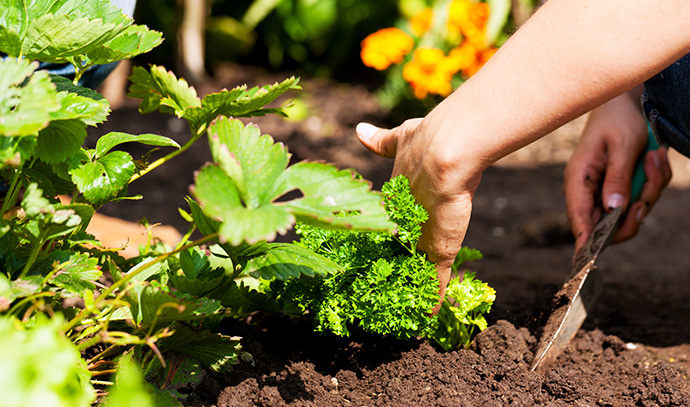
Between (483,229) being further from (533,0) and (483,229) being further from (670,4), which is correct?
(533,0)

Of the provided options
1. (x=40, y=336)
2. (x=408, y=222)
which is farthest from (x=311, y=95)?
(x=40, y=336)

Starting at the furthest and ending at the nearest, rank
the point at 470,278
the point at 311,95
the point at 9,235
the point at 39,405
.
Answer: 1. the point at 311,95
2. the point at 470,278
3. the point at 9,235
4. the point at 39,405

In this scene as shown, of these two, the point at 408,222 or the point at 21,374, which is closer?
the point at 21,374

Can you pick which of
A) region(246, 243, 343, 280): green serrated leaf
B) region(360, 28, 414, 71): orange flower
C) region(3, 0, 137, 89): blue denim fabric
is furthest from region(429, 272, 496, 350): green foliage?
region(360, 28, 414, 71): orange flower

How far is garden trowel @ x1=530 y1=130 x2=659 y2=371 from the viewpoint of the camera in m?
1.45

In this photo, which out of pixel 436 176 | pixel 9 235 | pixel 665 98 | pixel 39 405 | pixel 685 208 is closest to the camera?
pixel 39 405

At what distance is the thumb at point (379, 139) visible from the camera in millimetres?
1352

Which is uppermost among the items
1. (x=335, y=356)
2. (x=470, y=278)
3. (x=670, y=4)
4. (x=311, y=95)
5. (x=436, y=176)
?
(x=670, y=4)

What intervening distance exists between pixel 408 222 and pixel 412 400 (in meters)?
0.40

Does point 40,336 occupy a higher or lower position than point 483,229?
higher

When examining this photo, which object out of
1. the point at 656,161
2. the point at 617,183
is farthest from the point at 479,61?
the point at 617,183

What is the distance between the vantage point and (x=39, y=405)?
1.85 feet

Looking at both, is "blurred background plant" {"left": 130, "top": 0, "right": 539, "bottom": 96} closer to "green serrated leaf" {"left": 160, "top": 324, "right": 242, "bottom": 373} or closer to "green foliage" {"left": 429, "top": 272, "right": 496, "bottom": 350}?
"green foliage" {"left": 429, "top": 272, "right": 496, "bottom": 350}

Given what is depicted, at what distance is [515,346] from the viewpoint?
1.44 meters
